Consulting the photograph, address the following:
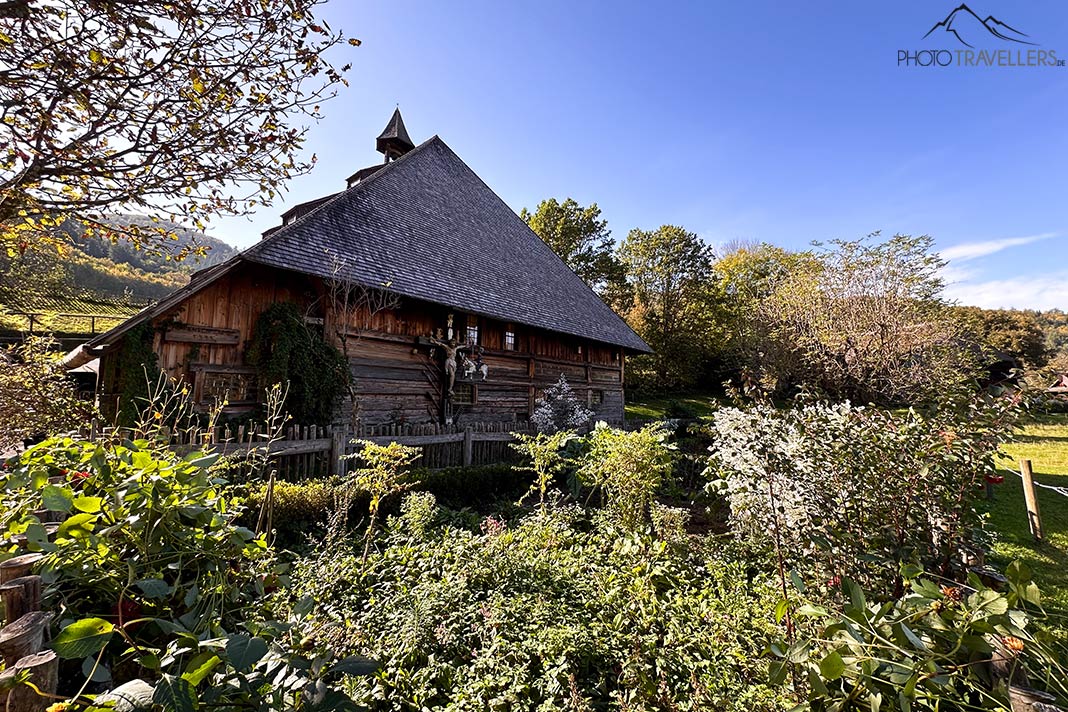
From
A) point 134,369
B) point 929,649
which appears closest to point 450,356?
point 134,369

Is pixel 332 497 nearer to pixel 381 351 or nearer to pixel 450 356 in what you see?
pixel 381 351

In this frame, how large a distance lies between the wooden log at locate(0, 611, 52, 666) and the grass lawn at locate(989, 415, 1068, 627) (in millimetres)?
3740

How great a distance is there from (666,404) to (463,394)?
14960 millimetres

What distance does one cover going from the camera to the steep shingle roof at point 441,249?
8023mm

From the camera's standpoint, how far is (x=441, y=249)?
10938 millimetres

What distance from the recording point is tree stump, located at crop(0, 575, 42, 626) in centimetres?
108

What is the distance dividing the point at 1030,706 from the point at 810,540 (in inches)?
67.0

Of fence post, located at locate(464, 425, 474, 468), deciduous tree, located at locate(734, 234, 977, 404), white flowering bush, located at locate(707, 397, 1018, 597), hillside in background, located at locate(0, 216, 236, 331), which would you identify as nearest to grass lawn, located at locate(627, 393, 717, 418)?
deciduous tree, located at locate(734, 234, 977, 404)

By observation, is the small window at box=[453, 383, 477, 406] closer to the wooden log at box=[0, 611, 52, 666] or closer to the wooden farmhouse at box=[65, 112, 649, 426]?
the wooden farmhouse at box=[65, 112, 649, 426]

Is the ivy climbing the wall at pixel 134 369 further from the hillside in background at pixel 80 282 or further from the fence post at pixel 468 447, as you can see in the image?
the fence post at pixel 468 447

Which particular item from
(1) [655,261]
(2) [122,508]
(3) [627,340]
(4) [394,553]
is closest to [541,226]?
(1) [655,261]

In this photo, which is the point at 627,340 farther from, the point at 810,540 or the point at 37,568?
the point at 37,568

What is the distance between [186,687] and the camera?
38.1 inches

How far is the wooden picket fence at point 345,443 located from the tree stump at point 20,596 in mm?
3705
